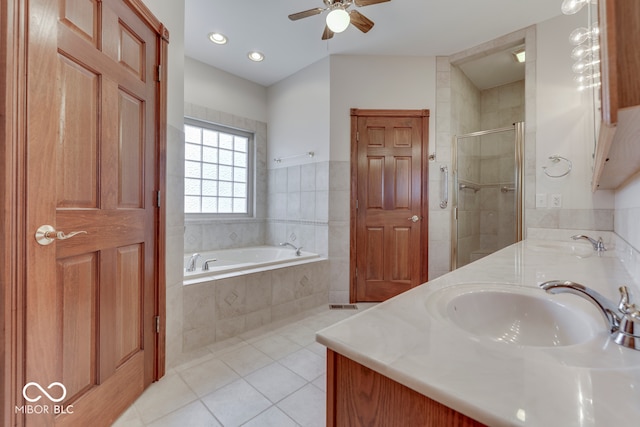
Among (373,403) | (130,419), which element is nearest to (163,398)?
(130,419)

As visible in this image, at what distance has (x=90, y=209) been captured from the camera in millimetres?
1148

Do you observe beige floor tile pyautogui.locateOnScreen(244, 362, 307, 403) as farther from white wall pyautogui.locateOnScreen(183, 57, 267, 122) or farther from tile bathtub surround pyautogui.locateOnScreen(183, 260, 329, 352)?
white wall pyautogui.locateOnScreen(183, 57, 267, 122)

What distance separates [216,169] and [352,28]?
2.12 metres

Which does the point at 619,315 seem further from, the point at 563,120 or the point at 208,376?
the point at 563,120

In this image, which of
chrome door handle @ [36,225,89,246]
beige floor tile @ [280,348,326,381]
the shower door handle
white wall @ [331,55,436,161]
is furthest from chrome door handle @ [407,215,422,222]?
chrome door handle @ [36,225,89,246]

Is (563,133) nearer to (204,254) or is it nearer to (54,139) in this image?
(54,139)

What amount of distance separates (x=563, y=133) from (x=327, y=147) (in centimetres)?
203

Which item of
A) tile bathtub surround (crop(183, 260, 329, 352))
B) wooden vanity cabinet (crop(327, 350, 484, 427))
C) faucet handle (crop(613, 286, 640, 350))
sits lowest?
tile bathtub surround (crop(183, 260, 329, 352))

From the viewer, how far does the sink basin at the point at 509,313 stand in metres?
0.71

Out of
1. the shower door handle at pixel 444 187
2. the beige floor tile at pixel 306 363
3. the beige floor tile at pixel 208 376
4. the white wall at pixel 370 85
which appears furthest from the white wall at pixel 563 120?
the beige floor tile at pixel 208 376

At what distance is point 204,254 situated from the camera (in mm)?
3039

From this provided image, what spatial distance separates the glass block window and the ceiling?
80 cm

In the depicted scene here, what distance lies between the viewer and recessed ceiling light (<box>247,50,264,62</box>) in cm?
294

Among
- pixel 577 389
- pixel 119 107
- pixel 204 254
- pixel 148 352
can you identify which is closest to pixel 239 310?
pixel 148 352
